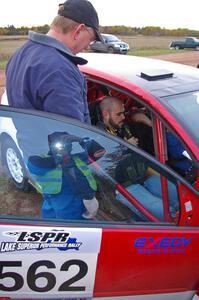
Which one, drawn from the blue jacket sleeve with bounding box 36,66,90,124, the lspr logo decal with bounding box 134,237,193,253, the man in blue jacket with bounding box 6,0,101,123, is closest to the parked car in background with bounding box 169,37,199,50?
the man in blue jacket with bounding box 6,0,101,123

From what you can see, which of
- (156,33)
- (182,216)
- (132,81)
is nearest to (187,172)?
(182,216)

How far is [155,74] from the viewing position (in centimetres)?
278

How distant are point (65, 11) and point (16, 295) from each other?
4.65 feet

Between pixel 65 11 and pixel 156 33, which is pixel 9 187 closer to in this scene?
pixel 65 11

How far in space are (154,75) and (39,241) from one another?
147 centimetres

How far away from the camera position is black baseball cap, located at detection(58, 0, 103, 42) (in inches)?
84.7

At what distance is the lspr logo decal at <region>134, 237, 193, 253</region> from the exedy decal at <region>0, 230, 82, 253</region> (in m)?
0.29

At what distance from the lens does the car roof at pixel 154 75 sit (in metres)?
2.62

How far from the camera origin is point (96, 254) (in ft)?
6.02

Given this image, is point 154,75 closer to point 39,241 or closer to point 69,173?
point 69,173

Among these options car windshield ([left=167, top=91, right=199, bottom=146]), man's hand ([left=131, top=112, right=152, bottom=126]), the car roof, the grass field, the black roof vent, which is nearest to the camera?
car windshield ([left=167, top=91, right=199, bottom=146])

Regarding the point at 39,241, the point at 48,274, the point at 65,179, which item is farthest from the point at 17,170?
the point at 48,274

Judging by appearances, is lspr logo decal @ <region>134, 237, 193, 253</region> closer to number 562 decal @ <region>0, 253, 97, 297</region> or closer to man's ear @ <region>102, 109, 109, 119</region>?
number 562 decal @ <region>0, 253, 97, 297</region>

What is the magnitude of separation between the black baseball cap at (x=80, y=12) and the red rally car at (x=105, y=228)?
2.07 ft
